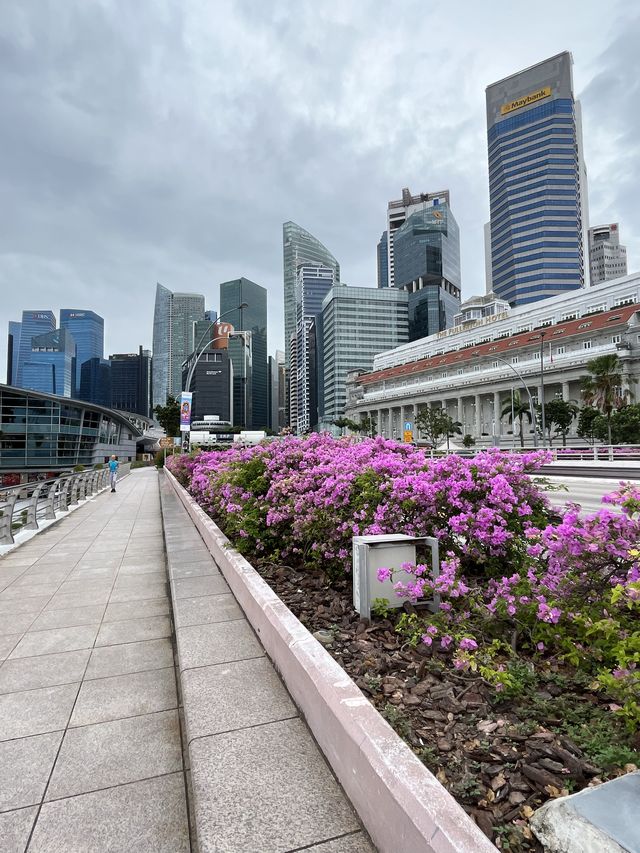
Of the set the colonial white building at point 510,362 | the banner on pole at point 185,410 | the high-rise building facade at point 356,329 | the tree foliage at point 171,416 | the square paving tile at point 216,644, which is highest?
the high-rise building facade at point 356,329

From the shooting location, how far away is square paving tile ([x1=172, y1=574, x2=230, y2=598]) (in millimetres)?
5055

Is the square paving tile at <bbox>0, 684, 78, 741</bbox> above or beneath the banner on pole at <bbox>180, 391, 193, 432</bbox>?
beneath

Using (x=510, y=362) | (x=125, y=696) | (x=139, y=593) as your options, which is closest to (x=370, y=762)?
(x=125, y=696)

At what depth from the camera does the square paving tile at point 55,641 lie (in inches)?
164

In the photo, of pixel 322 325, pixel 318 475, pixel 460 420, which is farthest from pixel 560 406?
pixel 322 325

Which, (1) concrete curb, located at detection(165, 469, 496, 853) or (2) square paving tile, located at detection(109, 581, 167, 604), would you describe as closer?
(1) concrete curb, located at detection(165, 469, 496, 853)

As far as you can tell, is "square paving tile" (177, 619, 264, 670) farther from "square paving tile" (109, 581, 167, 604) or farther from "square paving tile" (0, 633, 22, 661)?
"square paving tile" (109, 581, 167, 604)

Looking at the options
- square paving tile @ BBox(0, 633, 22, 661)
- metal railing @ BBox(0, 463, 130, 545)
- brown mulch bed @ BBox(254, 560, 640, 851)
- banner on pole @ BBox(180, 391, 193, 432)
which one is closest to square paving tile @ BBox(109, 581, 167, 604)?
square paving tile @ BBox(0, 633, 22, 661)

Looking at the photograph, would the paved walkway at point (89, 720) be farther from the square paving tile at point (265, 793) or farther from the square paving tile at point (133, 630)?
the square paving tile at point (265, 793)

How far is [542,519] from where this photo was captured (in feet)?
13.3

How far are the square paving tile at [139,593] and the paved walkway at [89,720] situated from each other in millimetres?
13

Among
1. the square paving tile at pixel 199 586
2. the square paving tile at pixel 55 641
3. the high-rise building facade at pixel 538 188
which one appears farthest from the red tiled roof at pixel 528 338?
the square paving tile at pixel 55 641

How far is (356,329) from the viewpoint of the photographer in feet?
526

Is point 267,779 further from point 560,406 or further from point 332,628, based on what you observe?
point 560,406
